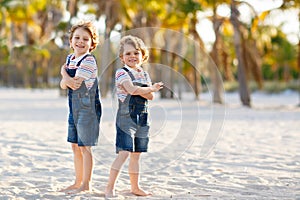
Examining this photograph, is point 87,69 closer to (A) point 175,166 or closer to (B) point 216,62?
(A) point 175,166

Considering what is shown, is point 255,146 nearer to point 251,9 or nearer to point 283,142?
point 283,142

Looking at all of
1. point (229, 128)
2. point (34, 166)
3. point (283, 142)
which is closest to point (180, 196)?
point (34, 166)

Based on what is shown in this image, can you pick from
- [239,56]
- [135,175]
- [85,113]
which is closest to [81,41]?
[85,113]

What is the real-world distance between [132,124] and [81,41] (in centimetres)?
80

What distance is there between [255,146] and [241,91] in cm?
1244

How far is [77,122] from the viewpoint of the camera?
13.0 feet

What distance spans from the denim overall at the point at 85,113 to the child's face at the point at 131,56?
0.32 metres

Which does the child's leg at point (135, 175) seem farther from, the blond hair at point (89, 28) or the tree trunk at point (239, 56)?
the tree trunk at point (239, 56)

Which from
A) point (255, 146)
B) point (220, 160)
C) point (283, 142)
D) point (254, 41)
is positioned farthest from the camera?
point (254, 41)

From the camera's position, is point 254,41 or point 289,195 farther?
point 254,41

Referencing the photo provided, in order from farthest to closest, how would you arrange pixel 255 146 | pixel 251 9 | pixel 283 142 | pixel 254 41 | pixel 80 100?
pixel 254 41
pixel 251 9
pixel 283 142
pixel 255 146
pixel 80 100

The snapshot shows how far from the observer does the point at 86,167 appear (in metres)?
4.11

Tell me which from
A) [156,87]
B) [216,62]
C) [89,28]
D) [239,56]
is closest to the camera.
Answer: [156,87]

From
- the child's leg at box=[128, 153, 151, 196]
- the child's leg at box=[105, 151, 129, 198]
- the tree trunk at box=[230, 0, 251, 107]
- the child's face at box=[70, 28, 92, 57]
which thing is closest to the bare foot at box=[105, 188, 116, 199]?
the child's leg at box=[105, 151, 129, 198]
